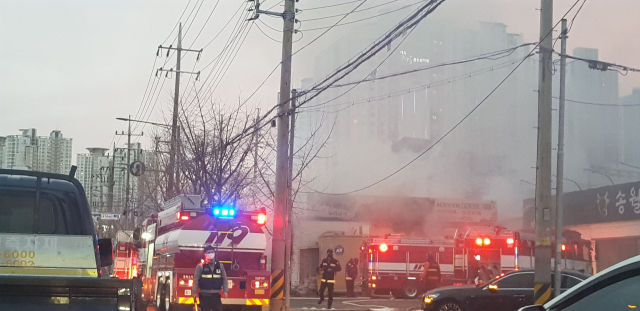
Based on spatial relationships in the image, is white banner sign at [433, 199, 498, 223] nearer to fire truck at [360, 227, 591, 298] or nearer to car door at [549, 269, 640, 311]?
fire truck at [360, 227, 591, 298]

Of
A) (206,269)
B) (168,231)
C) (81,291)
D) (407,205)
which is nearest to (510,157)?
(407,205)

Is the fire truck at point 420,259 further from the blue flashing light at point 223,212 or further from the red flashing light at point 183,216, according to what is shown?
the red flashing light at point 183,216

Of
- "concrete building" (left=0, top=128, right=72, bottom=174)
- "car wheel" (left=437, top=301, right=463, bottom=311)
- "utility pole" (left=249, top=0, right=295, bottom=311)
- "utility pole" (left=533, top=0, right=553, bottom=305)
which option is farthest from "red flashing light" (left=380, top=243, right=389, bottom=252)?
"concrete building" (left=0, top=128, right=72, bottom=174)

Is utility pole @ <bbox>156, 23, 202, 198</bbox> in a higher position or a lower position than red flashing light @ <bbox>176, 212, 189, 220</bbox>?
higher

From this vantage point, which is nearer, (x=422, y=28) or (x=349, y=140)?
(x=349, y=140)

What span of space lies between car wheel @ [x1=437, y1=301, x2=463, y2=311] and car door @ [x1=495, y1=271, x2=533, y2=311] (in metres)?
0.82

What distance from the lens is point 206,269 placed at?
12586mm

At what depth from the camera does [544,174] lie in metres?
12.7

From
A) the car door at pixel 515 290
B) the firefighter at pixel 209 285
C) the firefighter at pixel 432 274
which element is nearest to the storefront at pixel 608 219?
the firefighter at pixel 432 274

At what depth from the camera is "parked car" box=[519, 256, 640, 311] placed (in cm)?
361

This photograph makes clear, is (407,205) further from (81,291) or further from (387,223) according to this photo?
(81,291)

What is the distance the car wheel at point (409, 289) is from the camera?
2556 centimetres

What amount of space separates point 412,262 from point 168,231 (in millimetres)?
11175

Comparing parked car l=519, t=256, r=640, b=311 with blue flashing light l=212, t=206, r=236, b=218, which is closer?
parked car l=519, t=256, r=640, b=311
